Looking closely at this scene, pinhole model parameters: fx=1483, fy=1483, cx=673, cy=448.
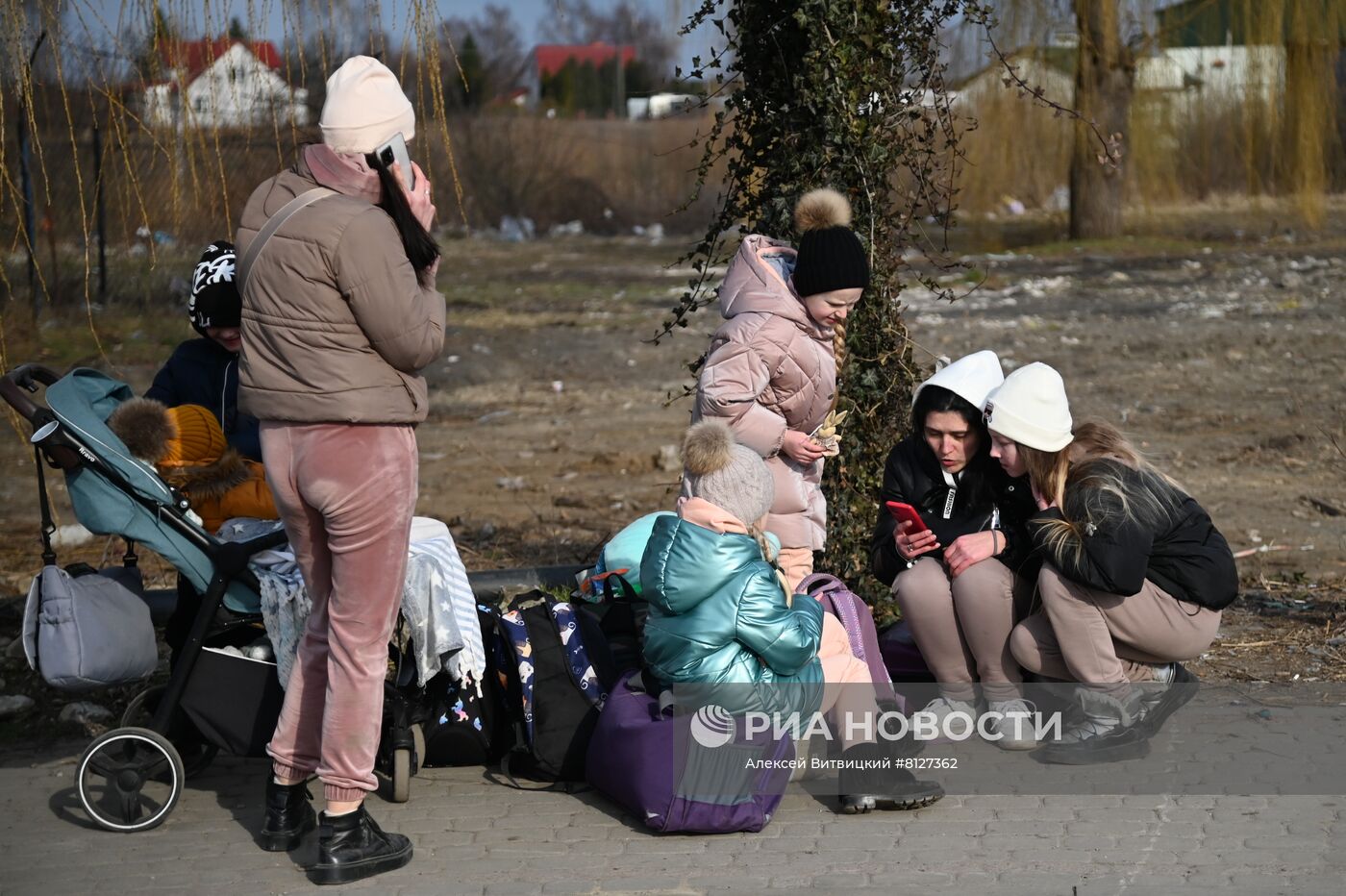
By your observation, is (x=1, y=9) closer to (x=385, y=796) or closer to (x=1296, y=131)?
(x=385, y=796)

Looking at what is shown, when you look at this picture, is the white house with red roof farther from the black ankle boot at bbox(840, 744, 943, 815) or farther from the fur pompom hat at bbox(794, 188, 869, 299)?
the black ankle boot at bbox(840, 744, 943, 815)

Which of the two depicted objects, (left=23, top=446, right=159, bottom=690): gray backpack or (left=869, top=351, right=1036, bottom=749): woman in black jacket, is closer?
(left=23, top=446, right=159, bottom=690): gray backpack

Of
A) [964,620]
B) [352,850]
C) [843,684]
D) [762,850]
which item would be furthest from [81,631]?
[964,620]

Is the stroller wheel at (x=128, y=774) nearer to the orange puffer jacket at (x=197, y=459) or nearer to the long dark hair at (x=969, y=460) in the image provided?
the orange puffer jacket at (x=197, y=459)

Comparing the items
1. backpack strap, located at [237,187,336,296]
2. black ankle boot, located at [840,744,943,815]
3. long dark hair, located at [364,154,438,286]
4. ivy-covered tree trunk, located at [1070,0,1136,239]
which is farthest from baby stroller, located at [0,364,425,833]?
ivy-covered tree trunk, located at [1070,0,1136,239]

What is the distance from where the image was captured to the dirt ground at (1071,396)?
7.29 meters

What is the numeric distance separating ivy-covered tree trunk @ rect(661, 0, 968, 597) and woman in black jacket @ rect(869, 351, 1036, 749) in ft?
2.36

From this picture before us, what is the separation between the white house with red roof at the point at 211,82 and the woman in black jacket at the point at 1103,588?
2510 millimetres

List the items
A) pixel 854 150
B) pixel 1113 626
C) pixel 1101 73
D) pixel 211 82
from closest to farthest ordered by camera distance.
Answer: pixel 211 82
pixel 1113 626
pixel 854 150
pixel 1101 73

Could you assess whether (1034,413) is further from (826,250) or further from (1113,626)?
(826,250)

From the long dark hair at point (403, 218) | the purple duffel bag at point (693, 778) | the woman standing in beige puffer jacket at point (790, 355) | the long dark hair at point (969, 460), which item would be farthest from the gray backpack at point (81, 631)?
the long dark hair at point (969, 460)

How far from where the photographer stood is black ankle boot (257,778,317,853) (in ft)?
13.7

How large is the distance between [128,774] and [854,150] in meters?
3.35

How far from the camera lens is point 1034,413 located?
15.4 feet
